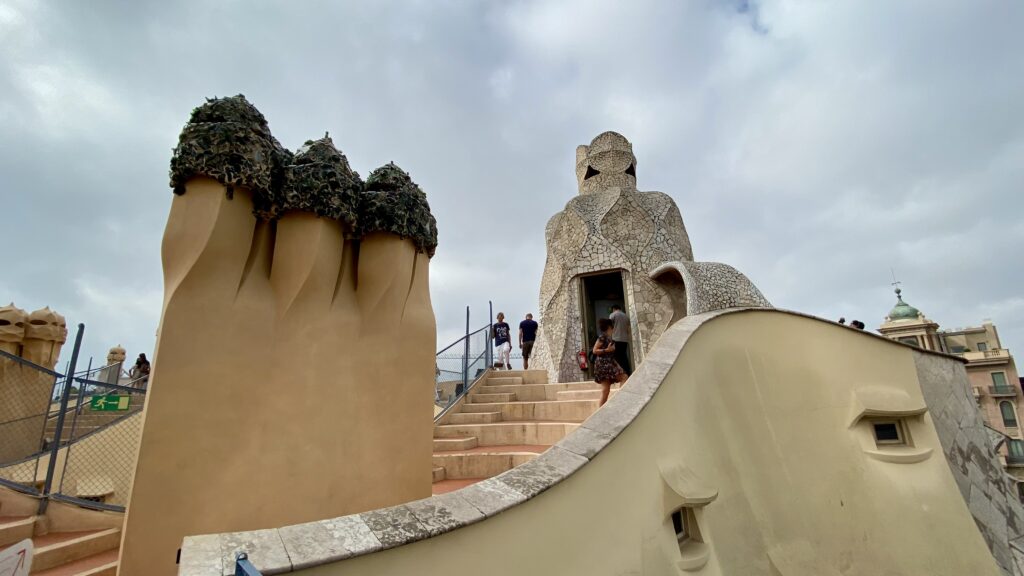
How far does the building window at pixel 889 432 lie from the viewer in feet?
15.3

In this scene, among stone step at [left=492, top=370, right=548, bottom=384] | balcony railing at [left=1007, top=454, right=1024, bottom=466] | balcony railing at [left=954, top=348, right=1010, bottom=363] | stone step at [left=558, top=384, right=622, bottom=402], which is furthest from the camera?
balcony railing at [left=954, top=348, right=1010, bottom=363]

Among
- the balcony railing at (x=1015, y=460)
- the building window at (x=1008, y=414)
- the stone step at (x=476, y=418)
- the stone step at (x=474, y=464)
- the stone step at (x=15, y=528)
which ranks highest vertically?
the stone step at (x=476, y=418)

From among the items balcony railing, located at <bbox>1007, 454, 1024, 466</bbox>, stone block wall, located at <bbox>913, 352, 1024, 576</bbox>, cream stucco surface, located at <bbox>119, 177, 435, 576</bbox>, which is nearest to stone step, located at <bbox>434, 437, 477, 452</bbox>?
cream stucco surface, located at <bbox>119, 177, 435, 576</bbox>

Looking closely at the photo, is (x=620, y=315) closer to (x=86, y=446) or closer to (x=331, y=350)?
(x=331, y=350)

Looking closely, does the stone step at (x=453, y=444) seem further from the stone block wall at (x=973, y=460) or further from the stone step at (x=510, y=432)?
the stone block wall at (x=973, y=460)

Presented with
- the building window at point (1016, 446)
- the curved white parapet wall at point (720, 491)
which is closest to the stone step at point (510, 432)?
the curved white parapet wall at point (720, 491)

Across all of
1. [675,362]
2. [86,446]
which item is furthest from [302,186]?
[86,446]

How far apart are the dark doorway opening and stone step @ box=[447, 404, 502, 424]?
397cm

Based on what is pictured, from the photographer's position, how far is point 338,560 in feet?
4.21

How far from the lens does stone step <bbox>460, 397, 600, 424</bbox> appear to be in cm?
510

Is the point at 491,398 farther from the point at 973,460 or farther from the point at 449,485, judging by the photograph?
the point at 973,460

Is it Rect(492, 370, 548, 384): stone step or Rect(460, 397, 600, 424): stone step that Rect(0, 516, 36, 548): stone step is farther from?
Rect(492, 370, 548, 384): stone step

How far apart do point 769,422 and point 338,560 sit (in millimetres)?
Answer: 4006

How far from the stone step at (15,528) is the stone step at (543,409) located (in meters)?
3.96
